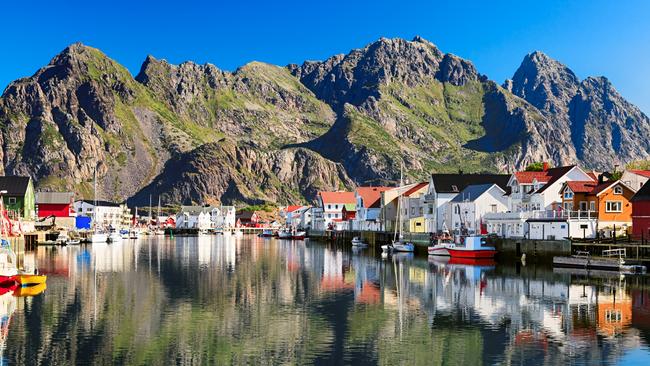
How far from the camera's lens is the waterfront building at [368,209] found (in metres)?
157

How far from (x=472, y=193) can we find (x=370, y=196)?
56887 millimetres

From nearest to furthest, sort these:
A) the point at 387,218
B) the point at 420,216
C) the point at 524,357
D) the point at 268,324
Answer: the point at 524,357
the point at 268,324
the point at 420,216
the point at 387,218

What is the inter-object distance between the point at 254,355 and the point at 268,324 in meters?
8.30

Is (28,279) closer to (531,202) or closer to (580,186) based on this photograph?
(580,186)

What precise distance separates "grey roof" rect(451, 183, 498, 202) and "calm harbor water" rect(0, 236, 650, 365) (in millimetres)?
35687

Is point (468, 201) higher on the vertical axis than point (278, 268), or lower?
higher

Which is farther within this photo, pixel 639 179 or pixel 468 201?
pixel 468 201

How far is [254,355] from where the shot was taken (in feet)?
104

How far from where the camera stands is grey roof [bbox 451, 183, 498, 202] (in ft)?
351

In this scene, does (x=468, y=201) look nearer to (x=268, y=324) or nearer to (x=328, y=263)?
(x=328, y=263)

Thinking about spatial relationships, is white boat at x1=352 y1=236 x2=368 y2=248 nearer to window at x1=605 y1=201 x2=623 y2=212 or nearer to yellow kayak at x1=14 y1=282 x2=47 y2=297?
window at x1=605 y1=201 x2=623 y2=212

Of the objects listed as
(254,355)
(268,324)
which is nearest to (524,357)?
(254,355)

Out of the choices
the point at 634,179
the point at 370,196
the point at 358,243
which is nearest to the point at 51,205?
the point at 370,196

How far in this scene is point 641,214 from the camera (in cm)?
7775
